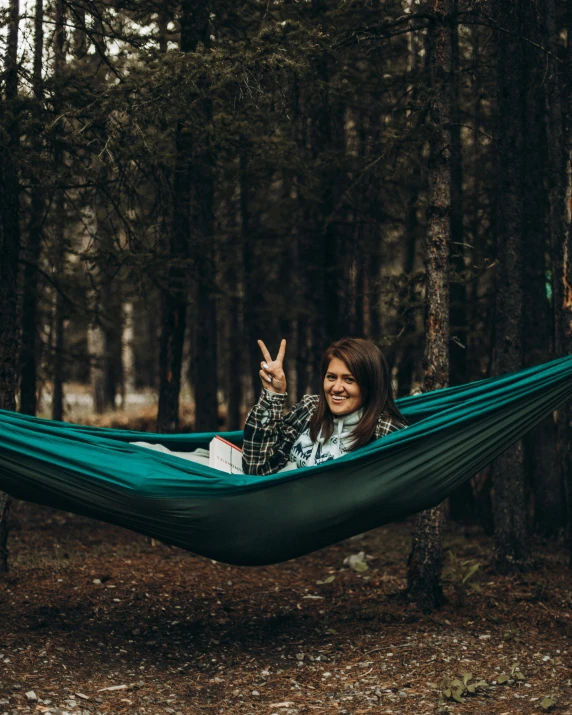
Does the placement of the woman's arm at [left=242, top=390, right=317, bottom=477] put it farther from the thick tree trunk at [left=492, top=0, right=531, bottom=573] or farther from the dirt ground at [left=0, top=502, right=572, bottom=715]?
the thick tree trunk at [left=492, top=0, right=531, bottom=573]

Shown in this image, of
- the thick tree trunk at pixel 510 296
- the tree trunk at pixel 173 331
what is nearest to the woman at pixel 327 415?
the thick tree trunk at pixel 510 296

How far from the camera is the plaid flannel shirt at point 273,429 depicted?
344cm

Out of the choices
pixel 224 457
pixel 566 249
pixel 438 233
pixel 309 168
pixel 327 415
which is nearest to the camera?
pixel 327 415

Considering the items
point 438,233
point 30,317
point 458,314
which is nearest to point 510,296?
point 438,233

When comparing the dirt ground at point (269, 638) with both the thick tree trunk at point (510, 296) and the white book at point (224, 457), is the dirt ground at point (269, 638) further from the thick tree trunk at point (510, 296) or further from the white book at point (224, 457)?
the white book at point (224, 457)

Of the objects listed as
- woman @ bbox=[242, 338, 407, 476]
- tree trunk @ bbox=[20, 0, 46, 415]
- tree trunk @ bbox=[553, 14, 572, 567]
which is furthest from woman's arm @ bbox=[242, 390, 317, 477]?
tree trunk @ bbox=[20, 0, 46, 415]

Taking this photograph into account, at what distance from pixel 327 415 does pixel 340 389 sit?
17cm

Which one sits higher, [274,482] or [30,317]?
[30,317]

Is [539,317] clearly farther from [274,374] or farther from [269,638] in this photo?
[274,374]

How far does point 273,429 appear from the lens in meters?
3.52

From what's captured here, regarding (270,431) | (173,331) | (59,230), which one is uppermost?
(59,230)

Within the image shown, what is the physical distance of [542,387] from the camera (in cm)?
352

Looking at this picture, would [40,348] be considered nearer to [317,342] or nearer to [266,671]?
[317,342]

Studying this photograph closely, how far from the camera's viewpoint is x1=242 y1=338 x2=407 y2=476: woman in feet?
11.2
